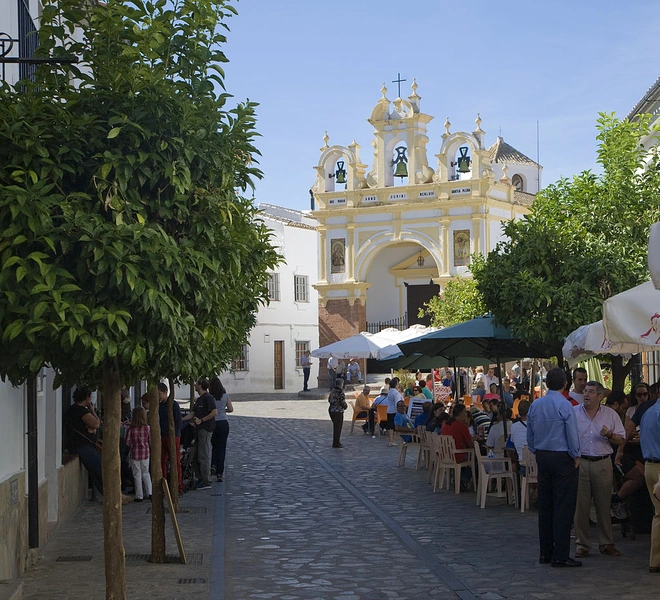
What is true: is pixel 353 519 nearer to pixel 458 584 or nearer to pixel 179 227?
pixel 458 584

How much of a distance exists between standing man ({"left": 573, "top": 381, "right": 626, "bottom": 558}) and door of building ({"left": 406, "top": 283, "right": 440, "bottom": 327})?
41.5m

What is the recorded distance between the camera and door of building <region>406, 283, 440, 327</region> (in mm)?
51812

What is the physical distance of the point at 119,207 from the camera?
267 inches

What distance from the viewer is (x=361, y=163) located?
50.8 m

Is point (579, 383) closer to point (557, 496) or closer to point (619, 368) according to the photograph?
point (557, 496)

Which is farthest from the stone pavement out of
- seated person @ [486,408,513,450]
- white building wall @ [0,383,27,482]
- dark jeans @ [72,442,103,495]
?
white building wall @ [0,383,27,482]

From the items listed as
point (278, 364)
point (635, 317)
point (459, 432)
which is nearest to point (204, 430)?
point (459, 432)

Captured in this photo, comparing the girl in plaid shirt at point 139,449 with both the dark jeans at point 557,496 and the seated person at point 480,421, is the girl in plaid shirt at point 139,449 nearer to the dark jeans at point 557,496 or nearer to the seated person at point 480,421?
the seated person at point 480,421

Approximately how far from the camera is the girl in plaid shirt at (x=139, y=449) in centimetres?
1510

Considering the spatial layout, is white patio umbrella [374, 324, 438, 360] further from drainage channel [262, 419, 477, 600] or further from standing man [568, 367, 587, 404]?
standing man [568, 367, 587, 404]

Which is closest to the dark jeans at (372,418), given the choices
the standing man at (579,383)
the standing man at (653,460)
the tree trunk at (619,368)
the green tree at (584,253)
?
the green tree at (584,253)

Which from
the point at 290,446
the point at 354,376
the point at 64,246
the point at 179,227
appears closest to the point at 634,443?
the point at 179,227

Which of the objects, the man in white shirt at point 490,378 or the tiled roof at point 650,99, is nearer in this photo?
the tiled roof at point 650,99

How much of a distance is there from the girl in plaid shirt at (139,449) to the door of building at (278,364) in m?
39.2
